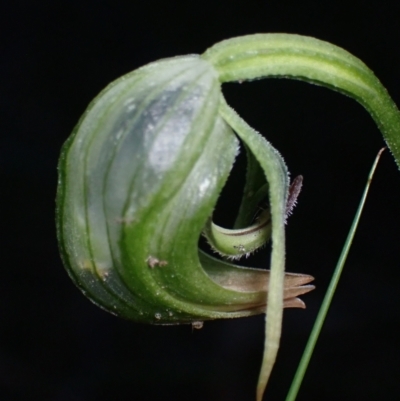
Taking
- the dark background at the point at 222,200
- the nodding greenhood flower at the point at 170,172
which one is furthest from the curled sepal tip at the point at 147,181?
the dark background at the point at 222,200

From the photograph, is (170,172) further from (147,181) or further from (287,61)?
(287,61)

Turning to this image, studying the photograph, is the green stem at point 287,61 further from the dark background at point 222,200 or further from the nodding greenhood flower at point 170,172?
the dark background at point 222,200

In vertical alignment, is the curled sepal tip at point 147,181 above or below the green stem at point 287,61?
below

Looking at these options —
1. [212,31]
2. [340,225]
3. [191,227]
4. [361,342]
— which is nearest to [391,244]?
[340,225]

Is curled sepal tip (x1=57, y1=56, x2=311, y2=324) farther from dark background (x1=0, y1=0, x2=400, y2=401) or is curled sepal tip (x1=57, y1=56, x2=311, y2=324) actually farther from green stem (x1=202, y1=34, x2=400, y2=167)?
dark background (x1=0, y1=0, x2=400, y2=401)

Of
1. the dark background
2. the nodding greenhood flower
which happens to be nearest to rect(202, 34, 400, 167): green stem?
the nodding greenhood flower

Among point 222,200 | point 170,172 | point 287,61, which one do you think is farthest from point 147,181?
point 222,200
